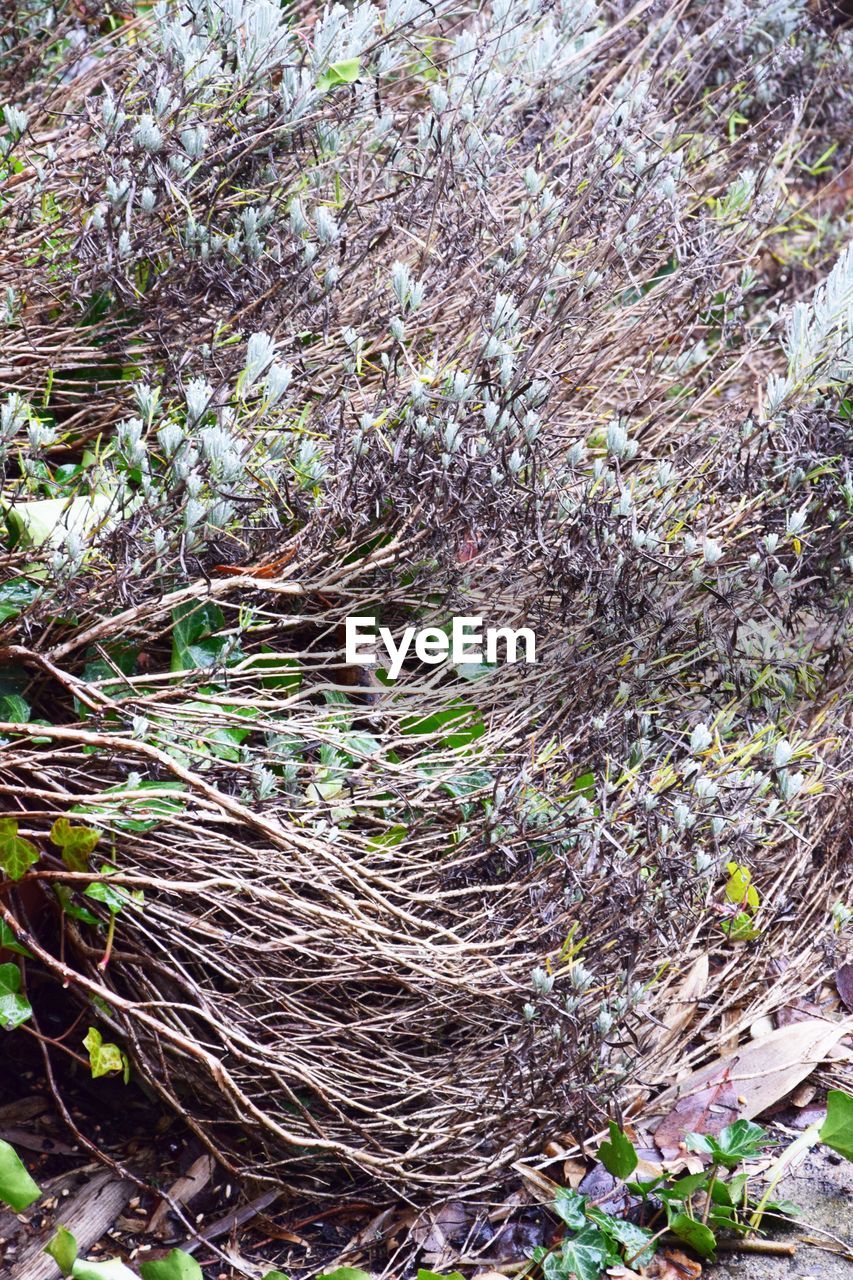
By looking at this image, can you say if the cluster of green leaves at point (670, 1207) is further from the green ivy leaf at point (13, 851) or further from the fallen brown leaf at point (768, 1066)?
→ the green ivy leaf at point (13, 851)

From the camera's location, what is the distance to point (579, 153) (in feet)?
9.51

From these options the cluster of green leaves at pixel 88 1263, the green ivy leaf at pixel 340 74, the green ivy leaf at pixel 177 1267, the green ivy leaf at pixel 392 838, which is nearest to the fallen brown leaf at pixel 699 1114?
the cluster of green leaves at pixel 88 1263

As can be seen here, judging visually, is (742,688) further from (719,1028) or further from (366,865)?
(366,865)

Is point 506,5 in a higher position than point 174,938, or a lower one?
higher

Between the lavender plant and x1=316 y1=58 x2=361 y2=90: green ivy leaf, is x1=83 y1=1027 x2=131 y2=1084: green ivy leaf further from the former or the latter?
x1=316 y1=58 x2=361 y2=90: green ivy leaf

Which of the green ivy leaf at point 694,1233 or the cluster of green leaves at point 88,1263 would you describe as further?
the green ivy leaf at point 694,1233

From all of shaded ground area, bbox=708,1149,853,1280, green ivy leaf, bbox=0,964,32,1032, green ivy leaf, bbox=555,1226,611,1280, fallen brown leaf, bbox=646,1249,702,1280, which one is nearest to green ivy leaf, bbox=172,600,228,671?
green ivy leaf, bbox=0,964,32,1032

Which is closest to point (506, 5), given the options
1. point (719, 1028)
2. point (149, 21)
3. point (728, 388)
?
point (149, 21)

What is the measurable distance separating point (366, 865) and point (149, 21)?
2409 mm

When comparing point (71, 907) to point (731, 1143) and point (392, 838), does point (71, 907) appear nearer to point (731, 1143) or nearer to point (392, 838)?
point (392, 838)

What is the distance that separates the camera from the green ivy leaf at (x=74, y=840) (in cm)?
197

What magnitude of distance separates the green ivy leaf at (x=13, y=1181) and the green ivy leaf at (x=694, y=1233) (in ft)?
3.91

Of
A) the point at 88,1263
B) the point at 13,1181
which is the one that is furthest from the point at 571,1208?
the point at 13,1181

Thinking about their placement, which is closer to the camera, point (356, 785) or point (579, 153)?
point (356, 785)
